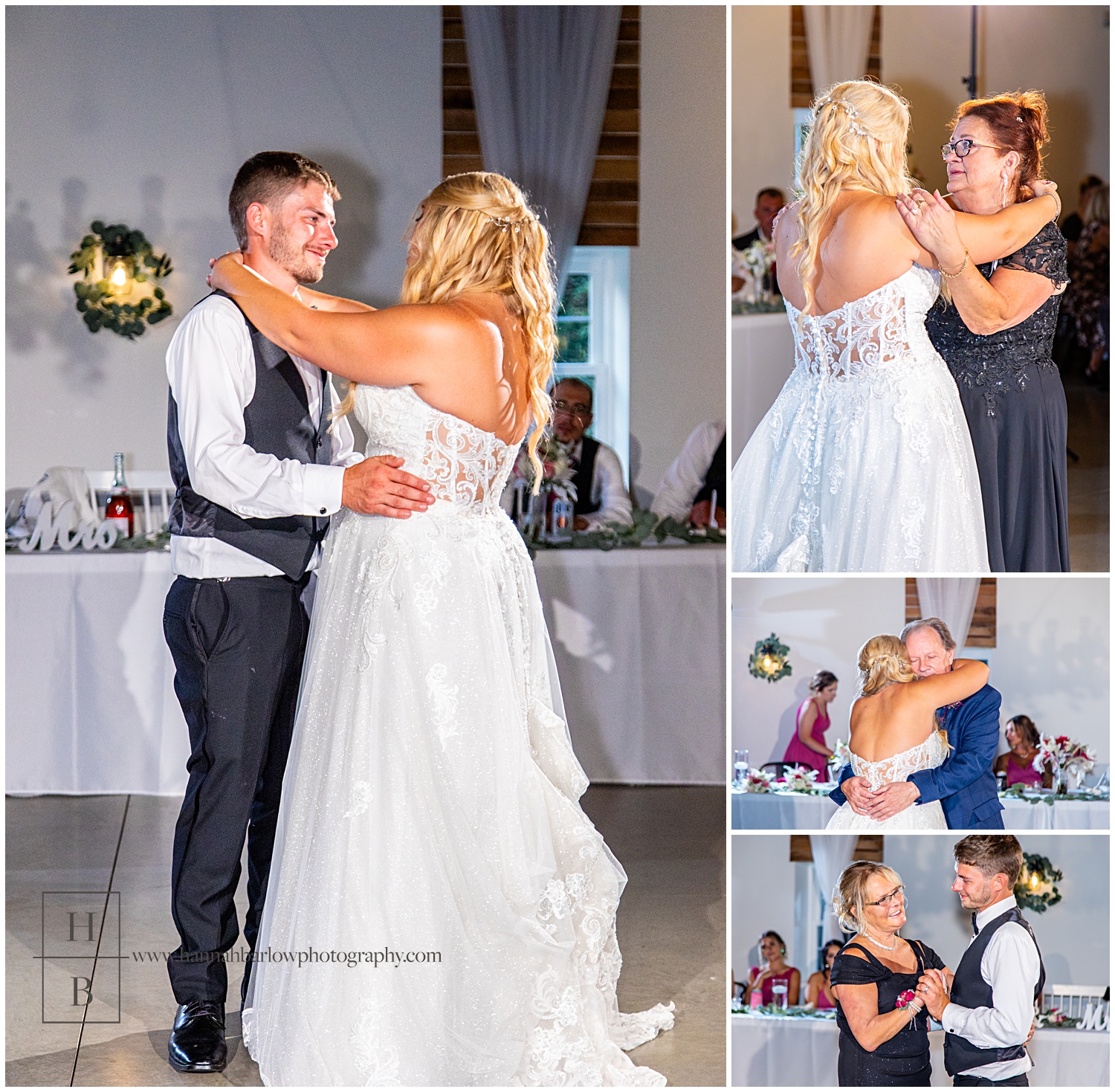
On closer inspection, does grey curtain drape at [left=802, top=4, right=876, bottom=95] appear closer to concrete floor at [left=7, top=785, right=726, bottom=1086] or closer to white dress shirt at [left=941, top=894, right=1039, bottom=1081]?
concrete floor at [left=7, top=785, right=726, bottom=1086]

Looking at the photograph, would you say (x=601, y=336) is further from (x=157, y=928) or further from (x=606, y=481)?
(x=157, y=928)

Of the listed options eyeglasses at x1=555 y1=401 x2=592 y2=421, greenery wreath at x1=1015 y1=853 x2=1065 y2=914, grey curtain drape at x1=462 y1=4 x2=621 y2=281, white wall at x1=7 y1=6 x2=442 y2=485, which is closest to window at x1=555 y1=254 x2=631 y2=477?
grey curtain drape at x1=462 y1=4 x2=621 y2=281

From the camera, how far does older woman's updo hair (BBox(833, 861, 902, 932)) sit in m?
2.55

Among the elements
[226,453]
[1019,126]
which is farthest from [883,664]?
[226,453]

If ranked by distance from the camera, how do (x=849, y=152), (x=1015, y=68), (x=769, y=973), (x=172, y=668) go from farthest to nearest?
(x=172, y=668), (x=1015, y=68), (x=769, y=973), (x=849, y=152)

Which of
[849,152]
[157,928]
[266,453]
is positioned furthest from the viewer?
A: [157,928]

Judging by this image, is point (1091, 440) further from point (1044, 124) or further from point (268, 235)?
point (268, 235)

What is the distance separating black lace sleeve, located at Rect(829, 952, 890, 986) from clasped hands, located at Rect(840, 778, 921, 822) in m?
0.31

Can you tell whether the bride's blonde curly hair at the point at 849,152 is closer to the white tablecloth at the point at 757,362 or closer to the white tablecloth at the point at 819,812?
the white tablecloth at the point at 757,362

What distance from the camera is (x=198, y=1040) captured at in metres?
2.44

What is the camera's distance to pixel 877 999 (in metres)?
2.53

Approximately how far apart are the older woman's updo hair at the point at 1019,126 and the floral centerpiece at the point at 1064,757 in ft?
3.85

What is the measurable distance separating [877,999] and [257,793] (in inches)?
55.7

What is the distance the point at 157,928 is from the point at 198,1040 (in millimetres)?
898
